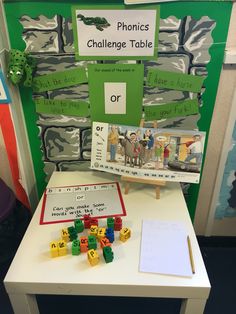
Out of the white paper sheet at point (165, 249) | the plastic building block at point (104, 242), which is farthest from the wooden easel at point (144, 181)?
the plastic building block at point (104, 242)

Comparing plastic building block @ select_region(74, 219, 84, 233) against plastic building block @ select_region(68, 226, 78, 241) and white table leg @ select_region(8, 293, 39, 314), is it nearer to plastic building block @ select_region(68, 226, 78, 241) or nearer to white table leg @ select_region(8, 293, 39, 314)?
plastic building block @ select_region(68, 226, 78, 241)

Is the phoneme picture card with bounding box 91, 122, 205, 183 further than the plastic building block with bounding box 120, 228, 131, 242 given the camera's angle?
Yes

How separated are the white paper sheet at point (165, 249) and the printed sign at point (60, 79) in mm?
549

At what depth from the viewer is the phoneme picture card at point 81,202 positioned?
101cm

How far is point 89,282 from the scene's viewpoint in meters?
0.79

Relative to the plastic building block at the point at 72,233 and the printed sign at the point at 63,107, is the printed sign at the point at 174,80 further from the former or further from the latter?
the plastic building block at the point at 72,233

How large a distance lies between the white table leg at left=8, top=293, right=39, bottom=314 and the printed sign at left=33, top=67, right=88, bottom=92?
68 centimetres

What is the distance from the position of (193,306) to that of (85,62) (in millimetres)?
835

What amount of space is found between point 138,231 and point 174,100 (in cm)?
49

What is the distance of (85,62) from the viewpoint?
1.00m

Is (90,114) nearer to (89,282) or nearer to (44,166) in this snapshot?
(44,166)

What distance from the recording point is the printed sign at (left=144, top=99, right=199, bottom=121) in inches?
42.5

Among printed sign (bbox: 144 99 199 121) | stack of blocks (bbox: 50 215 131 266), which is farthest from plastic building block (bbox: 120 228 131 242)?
printed sign (bbox: 144 99 199 121)

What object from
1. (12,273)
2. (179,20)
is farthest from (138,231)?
(179,20)
